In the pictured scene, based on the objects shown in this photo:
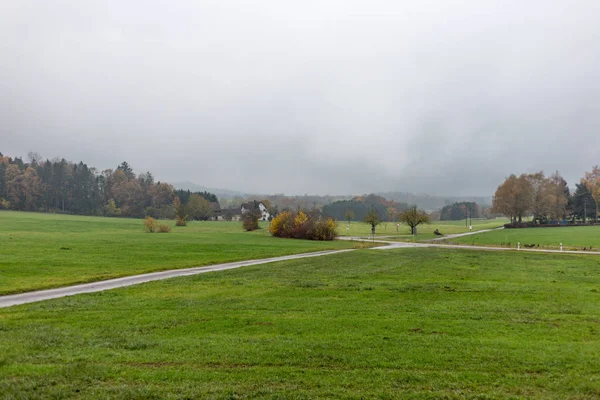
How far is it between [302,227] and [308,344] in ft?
174

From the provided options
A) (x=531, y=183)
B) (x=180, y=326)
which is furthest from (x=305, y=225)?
(x=531, y=183)

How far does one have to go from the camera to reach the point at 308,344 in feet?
27.2

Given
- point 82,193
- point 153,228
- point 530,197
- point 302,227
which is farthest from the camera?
point 82,193

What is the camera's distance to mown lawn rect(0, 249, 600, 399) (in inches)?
245

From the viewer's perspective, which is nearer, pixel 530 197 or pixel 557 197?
pixel 530 197

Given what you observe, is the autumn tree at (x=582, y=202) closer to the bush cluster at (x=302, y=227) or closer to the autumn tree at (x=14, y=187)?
the bush cluster at (x=302, y=227)

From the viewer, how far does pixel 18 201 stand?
406 feet

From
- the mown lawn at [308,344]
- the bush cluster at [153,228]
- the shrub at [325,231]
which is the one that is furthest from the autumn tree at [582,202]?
the mown lawn at [308,344]

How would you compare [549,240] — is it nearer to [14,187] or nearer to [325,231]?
[325,231]

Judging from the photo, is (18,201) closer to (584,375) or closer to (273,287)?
(273,287)

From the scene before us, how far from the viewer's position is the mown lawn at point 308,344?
6227 mm

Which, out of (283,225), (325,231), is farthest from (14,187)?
(325,231)

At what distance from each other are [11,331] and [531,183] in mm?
105164

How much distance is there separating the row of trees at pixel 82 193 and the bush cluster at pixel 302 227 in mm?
64148
